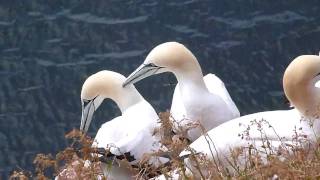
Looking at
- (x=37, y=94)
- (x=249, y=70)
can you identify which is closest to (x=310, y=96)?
(x=249, y=70)

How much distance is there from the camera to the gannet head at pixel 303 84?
17.1ft

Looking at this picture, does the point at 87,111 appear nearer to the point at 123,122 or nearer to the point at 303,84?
the point at 123,122

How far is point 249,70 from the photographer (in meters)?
9.38

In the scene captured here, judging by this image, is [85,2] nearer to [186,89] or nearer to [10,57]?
[10,57]

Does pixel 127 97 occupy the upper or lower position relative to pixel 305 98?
lower

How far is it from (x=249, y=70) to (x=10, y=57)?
2.63 metres

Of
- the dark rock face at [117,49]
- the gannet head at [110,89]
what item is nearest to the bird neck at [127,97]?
the gannet head at [110,89]

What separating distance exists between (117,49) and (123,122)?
4.23 m

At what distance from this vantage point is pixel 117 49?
33.0 feet

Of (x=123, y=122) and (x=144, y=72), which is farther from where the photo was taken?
(x=144, y=72)

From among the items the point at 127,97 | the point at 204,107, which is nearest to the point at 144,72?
the point at 127,97

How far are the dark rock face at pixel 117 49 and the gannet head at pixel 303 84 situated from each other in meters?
3.57

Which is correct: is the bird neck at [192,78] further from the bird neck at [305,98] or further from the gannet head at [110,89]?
the bird neck at [305,98]

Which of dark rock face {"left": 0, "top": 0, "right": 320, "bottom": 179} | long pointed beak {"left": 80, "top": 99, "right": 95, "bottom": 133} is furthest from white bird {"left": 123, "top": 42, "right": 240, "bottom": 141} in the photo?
dark rock face {"left": 0, "top": 0, "right": 320, "bottom": 179}
